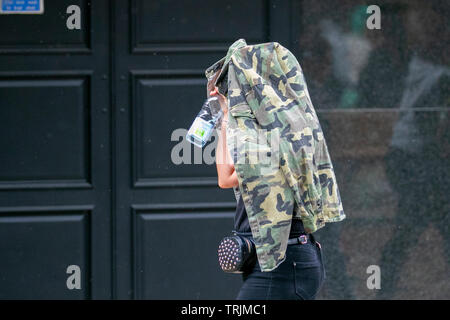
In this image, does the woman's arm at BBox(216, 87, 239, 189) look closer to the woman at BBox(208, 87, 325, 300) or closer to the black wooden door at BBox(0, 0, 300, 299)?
the woman at BBox(208, 87, 325, 300)

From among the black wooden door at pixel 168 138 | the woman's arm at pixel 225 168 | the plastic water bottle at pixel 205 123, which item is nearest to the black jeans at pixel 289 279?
the woman's arm at pixel 225 168

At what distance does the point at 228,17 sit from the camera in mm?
5562

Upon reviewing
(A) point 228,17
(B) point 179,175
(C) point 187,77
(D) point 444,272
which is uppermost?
(A) point 228,17

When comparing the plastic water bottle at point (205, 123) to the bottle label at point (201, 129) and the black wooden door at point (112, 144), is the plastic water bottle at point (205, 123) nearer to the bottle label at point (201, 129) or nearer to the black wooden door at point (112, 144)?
the bottle label at point (201, 129)

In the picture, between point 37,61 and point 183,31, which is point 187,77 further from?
point 37,61

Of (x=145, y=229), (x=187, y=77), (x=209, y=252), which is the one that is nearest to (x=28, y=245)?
(x=145, y=229)

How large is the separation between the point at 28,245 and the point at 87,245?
40 centimetres

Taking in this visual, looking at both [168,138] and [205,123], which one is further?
[168,138]

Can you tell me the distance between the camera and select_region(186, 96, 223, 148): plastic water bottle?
3.50m

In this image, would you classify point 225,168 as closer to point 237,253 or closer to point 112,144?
point 237,253

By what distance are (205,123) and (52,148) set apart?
2.28 metres

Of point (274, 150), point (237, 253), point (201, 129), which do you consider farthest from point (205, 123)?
point (237, 253)

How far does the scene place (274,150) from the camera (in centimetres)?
340

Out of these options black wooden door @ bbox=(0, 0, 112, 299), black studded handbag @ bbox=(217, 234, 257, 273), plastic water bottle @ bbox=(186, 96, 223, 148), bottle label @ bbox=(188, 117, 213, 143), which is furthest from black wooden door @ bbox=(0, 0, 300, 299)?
black studded handbag @ bbox=(217, 234, 257, 273)
